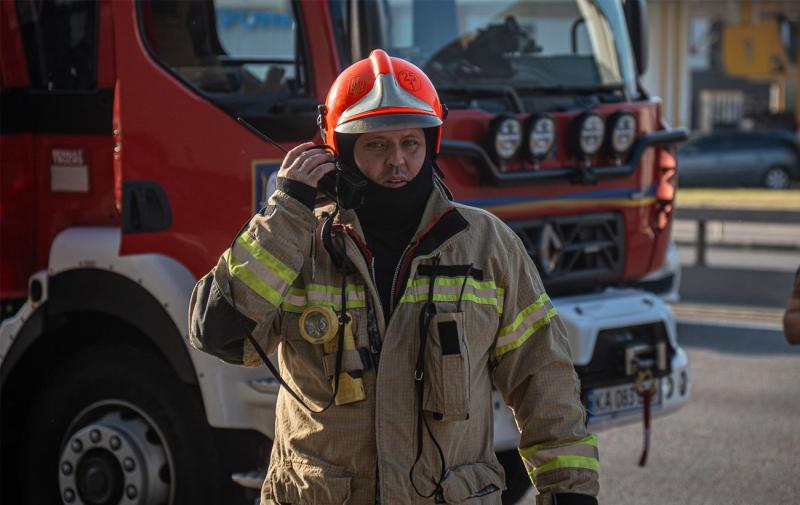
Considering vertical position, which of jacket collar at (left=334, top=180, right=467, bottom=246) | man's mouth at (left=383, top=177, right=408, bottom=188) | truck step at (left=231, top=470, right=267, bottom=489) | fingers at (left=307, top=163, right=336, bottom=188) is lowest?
truck step at (left=231, top=470, right=267, bottom=489)

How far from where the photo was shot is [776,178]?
1078 inches

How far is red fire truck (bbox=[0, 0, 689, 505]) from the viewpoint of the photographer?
4371mm

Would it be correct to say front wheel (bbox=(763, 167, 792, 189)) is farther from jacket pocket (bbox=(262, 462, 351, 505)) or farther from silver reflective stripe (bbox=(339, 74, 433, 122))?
jacket pocket (bbox=(262, 462, 351, 505))

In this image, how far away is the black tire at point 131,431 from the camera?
4383 mm

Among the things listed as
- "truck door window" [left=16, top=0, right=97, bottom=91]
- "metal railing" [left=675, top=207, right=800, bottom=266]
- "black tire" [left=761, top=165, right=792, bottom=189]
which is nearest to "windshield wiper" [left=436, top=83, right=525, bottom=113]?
"truck door window" [left=16, top=0, right=97, bottom=91]

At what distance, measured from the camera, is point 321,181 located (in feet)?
9.50

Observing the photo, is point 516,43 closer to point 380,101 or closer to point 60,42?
point 60,42

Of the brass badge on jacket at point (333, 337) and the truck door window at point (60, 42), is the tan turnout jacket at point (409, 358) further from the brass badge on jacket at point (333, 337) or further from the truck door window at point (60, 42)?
the truck door window at point (60, 42)

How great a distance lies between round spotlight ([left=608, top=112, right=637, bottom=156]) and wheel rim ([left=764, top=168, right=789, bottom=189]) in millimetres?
23295

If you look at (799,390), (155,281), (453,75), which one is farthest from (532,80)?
(799,390)

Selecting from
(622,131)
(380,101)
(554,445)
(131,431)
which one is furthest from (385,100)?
(622,131)

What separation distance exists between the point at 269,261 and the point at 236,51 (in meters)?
2.49

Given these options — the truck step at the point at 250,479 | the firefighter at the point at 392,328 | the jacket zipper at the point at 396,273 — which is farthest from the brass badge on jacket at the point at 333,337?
the truck step at the point at 250,479

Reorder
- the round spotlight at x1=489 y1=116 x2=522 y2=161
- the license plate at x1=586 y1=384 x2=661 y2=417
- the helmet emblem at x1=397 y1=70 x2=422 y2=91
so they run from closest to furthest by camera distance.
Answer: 1. the helmet emblem at x1=397 y1=70 x2=422 y2=91
2. the round spotlight at x1=489 y1=116 x2=522 y2=161
3. the license plate at x1=586 y1=384 x2=661 y2=417
